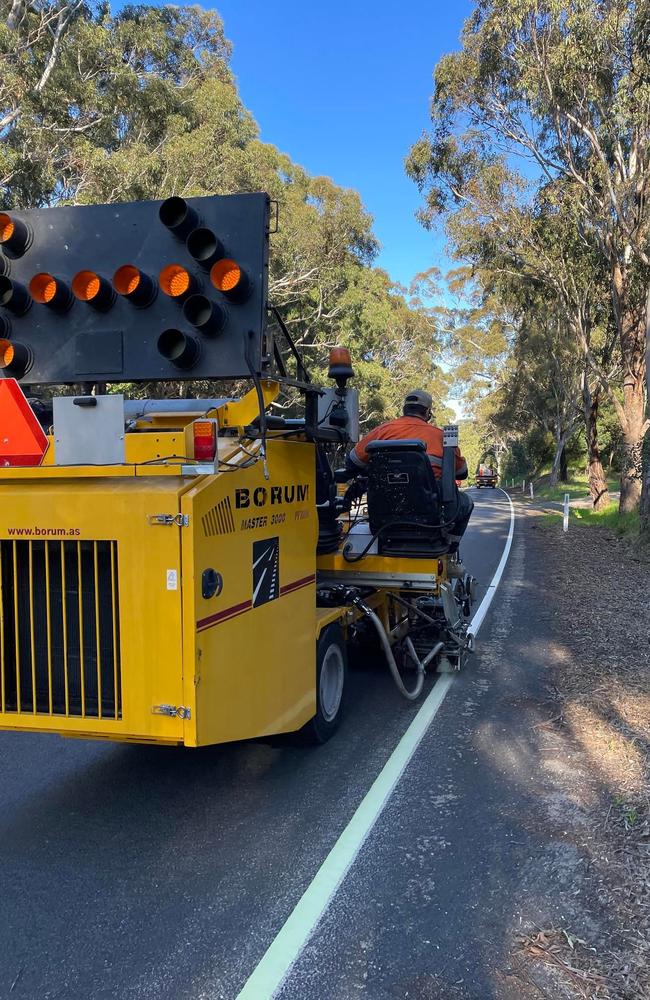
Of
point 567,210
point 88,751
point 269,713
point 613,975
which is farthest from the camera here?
point 567,210

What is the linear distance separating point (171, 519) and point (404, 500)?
9.95 feet

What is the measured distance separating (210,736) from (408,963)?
3.95 ft

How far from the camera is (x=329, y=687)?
4.89 m

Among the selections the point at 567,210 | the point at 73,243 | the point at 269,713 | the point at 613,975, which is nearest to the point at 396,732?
the point at 269,713

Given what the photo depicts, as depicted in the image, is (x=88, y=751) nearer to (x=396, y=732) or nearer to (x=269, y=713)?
(x=269, y=713)

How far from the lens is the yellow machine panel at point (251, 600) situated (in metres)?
3.16

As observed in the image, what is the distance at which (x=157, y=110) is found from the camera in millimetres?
20844

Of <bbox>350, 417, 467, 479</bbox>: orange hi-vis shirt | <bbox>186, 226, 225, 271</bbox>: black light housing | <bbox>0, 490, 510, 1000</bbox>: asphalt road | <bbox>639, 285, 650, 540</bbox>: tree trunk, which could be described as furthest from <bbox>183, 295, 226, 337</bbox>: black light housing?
<bbox>639, 285, 650, 540</bbox>: tree trunk

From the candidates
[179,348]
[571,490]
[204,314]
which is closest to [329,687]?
[179,348]

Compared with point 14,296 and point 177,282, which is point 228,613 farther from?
point 14,296

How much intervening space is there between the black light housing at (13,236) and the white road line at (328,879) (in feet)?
12.0

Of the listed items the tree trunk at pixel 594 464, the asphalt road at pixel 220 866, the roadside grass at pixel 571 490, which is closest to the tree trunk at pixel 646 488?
the asphalt road at pixel 220 866

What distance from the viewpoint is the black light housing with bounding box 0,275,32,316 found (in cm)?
413

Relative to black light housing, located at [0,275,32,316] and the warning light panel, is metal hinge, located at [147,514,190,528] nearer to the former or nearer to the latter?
the warning light panel
